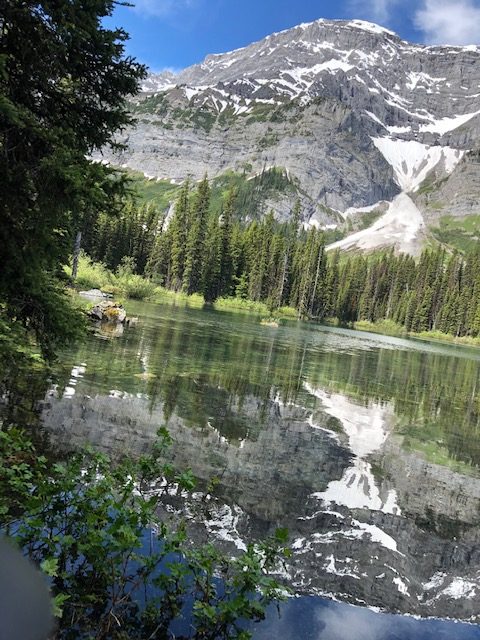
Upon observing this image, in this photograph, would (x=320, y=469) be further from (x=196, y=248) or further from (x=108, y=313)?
(x=196, y=248)

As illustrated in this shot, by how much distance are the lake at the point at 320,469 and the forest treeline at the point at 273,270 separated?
64230mm

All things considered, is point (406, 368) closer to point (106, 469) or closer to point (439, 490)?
point (439, 490)

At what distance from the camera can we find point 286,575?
19.3ft

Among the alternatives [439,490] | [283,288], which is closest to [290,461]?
[439,490]

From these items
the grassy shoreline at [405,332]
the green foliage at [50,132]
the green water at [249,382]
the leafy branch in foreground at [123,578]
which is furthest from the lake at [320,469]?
the grassy shoreline at [405,332]

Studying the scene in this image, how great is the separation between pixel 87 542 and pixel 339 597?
3014mm

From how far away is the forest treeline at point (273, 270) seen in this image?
302 ft

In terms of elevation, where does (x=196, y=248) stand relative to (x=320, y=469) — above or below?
above

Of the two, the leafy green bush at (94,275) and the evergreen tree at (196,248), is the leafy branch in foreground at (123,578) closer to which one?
the leafy green bush at (94,275)

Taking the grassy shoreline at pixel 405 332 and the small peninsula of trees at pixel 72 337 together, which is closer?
the small peninsula of trees at pixel 72 337

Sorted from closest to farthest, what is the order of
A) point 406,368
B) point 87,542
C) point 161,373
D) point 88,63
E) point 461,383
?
point 87,542 → point 88,63 → point 161,373 → point 461,383 → point 406,368

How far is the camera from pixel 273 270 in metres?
109

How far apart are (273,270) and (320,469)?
99815 millimetres

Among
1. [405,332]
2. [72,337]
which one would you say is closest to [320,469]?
[72,337]
